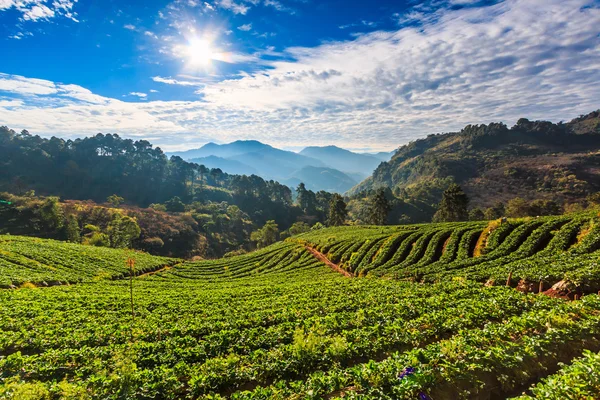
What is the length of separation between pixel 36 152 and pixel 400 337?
207 metres

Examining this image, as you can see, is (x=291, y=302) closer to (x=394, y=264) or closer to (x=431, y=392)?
(x=431, y=392)

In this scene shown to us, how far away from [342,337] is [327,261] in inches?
1375

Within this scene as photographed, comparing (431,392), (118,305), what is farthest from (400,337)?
(118,305)

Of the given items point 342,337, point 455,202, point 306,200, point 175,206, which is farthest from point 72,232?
point 306,200

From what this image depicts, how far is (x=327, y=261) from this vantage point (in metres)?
47.1

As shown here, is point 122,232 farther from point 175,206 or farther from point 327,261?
point 327,261

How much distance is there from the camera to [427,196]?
7731 inches

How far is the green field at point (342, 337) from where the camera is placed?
27.6 ft

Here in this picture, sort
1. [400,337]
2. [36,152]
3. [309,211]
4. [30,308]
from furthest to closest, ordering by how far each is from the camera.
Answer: [309,211] → [36,152] → [30,308] → [400,337]

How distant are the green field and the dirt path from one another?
35.1 feet

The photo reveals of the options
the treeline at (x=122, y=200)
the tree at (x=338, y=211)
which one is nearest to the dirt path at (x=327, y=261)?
the tree at (x=338, y=211)

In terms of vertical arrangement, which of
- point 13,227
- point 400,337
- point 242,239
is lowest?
point 242,239

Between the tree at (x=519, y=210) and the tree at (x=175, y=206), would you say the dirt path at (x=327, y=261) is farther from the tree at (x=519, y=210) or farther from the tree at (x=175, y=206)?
the tree at (x=175, y=206)

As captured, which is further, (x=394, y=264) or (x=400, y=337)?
(x=394, y=264)
